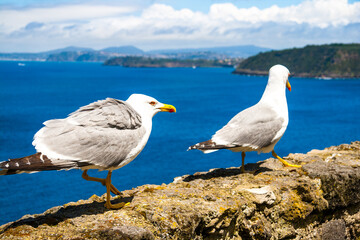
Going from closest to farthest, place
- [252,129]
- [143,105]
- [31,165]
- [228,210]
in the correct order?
[31,165] < [228,210] < [143,105] < [252,129]

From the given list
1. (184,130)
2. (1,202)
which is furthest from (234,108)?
(1,202)

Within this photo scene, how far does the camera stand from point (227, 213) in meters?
4.68

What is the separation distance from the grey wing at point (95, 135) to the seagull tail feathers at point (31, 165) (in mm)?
85

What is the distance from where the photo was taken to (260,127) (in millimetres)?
7090

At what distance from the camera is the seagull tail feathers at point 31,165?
3.98 m

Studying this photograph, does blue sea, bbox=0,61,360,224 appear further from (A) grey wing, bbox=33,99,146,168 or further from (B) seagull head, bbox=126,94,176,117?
(A) grey wing, bbox=33,99,146,168

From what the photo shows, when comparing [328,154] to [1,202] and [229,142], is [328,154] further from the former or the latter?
[1,202]

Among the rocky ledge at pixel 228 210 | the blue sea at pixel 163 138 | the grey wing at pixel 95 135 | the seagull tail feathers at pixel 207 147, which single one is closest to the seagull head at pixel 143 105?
the grey wing at pixel 95 135

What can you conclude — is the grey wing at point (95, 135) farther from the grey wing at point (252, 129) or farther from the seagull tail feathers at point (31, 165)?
the grey wing at point (252, 129)

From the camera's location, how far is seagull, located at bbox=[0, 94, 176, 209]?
14.5 feet

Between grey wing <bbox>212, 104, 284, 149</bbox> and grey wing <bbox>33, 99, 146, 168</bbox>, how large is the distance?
224 centimetres

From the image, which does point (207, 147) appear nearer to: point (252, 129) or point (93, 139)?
point (252, 129)

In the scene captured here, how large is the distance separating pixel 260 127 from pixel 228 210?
9.09ft

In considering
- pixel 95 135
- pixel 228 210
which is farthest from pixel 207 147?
pixel 95 135
